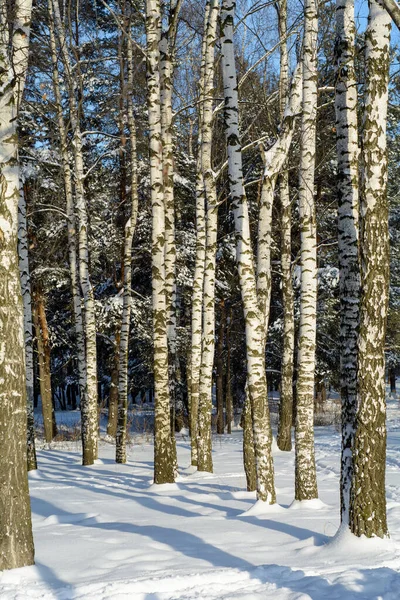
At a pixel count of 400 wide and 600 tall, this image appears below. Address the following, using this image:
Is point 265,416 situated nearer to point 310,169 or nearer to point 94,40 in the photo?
point 310,169

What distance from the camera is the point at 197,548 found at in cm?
595

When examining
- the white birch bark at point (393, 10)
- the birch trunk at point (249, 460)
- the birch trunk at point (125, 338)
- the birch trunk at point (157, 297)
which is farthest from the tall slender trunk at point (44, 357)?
the white birch bark at point (393, 10)

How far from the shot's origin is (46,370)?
23188 mm

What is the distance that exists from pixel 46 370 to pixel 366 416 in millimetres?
19155

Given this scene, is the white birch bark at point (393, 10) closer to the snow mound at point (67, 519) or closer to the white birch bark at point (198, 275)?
the snow mound at point (67, 519)

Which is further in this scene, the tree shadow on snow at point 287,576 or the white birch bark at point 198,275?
the white birch bark at point 198,275

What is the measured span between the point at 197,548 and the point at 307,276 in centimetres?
381

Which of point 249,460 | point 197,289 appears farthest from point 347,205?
point 197,289

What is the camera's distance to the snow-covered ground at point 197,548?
4.61 meters

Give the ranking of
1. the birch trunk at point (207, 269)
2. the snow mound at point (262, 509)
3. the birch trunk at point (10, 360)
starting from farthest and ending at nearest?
the birch trunk at point (207, 269), the snow mound at point (262, 509), the birch trunk at point (10, 360)

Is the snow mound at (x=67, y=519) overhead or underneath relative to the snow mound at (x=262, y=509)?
underneath

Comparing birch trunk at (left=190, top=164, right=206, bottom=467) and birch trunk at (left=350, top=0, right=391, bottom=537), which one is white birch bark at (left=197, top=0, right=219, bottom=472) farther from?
birch trunk at (left=350, top=0, right=391, bottom=537)

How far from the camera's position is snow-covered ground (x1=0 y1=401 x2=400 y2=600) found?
4613mm

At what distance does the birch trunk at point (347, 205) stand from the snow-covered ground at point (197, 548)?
145cm
